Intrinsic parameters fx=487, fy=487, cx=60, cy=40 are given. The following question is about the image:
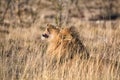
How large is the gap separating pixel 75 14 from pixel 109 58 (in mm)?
12199

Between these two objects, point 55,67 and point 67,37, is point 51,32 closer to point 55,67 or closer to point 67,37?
point 67,37

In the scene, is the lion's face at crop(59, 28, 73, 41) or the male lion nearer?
the male lion

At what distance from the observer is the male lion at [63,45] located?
8273mm

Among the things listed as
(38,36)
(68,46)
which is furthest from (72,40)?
(38,36)

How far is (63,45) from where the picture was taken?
8602 mm

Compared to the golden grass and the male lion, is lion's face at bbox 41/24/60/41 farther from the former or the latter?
the golden grass

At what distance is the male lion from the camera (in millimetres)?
8273

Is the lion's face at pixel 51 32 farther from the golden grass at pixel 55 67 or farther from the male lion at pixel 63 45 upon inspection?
the golden grass at pixel 55 67

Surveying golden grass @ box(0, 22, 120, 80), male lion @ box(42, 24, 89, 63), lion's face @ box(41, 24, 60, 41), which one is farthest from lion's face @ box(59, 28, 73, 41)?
golden grass @ box(0, 22, 120, 80)

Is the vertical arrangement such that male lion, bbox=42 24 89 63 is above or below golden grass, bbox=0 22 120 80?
above

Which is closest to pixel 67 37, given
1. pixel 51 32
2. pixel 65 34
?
pixel 65 34

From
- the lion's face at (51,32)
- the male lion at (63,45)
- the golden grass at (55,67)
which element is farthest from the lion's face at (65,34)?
the golden grass at (55,67)

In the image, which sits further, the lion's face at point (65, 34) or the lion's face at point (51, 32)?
the lion's face at point (51, 32)

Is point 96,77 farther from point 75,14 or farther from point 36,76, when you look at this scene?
point 75,14
